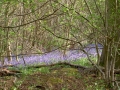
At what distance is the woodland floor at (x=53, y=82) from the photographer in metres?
7.71

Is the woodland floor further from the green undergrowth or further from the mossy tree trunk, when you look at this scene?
the mossy tree trunk

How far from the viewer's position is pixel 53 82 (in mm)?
8070

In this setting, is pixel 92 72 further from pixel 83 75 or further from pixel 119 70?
pixel 119 70

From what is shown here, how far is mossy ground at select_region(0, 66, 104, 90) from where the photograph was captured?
7.70 metres

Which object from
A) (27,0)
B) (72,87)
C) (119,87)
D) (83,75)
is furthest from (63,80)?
(27,0)

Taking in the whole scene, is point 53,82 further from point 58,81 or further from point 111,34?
point 111,34

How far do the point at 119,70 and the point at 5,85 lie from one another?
13.6ft

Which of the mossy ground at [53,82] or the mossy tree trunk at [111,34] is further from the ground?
the mossy tree trunk at [111,34]

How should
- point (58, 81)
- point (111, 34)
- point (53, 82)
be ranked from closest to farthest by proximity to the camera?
point (111, 34)
point (53, 82)
point (58, 81)

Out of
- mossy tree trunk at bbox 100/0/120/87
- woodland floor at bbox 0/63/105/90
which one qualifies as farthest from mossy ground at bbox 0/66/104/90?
mossy tree trunk at bbox 100/0/120/87

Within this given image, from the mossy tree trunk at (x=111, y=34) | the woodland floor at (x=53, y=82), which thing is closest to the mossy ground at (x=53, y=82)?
the woodland floor at (x=53, y=82)

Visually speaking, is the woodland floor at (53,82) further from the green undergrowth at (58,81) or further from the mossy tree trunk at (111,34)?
the mossy tree trunk at (111,34)

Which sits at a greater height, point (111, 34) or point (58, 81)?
point (111, 34)

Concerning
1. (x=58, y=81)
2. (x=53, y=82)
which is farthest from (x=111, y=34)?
(x=53, y=82)
